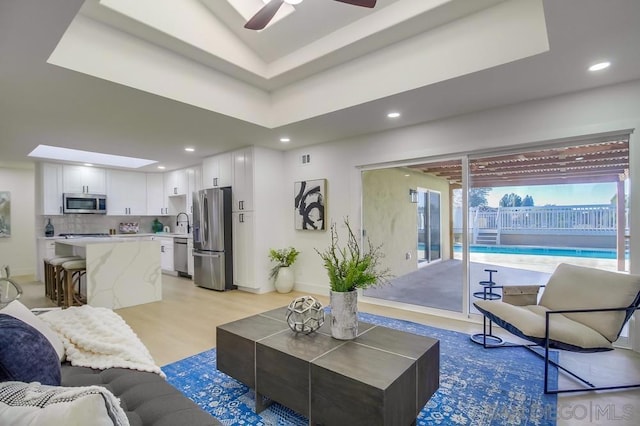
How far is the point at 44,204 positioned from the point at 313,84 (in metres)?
5.97

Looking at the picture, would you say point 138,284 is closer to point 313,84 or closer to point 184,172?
point 184,172

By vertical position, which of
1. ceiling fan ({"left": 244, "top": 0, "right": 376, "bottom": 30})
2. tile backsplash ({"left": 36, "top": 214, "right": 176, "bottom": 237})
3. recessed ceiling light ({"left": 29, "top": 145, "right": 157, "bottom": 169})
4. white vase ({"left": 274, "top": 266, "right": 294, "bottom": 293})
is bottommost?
white vase ({"left": 274, "top": 266, "right": 294, "bottom": 293})

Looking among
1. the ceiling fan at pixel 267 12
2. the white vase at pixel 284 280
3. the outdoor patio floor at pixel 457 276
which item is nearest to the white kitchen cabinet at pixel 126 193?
the white vase at pixel 284 280

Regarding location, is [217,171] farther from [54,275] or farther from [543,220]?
[543,220]

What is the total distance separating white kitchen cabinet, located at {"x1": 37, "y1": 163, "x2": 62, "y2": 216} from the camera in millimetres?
6234

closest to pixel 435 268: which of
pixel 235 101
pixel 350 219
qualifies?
pixel 350 219

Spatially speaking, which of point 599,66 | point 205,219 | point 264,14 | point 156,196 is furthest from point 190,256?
point 599,66

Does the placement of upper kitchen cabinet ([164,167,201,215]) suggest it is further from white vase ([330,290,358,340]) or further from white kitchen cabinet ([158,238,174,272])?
white vase ([330,290,358,340])

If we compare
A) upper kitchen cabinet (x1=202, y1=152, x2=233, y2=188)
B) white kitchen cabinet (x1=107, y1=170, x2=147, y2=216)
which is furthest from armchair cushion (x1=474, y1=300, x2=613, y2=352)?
white kitchen cabinet (x1=107, y1=170, x2=147, y2=216)

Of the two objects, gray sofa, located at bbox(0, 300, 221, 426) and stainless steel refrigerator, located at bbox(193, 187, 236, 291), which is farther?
stainless steel refrigerator, located at bbox(193, 187, 236, 291)

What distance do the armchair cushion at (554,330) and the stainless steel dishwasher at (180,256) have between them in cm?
590

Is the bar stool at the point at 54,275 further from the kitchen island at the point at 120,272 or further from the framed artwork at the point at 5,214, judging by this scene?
the framed artwork at the point at 5,214

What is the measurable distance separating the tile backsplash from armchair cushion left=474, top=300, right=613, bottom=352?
24.4 ft

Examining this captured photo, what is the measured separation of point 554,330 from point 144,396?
2609 mm
